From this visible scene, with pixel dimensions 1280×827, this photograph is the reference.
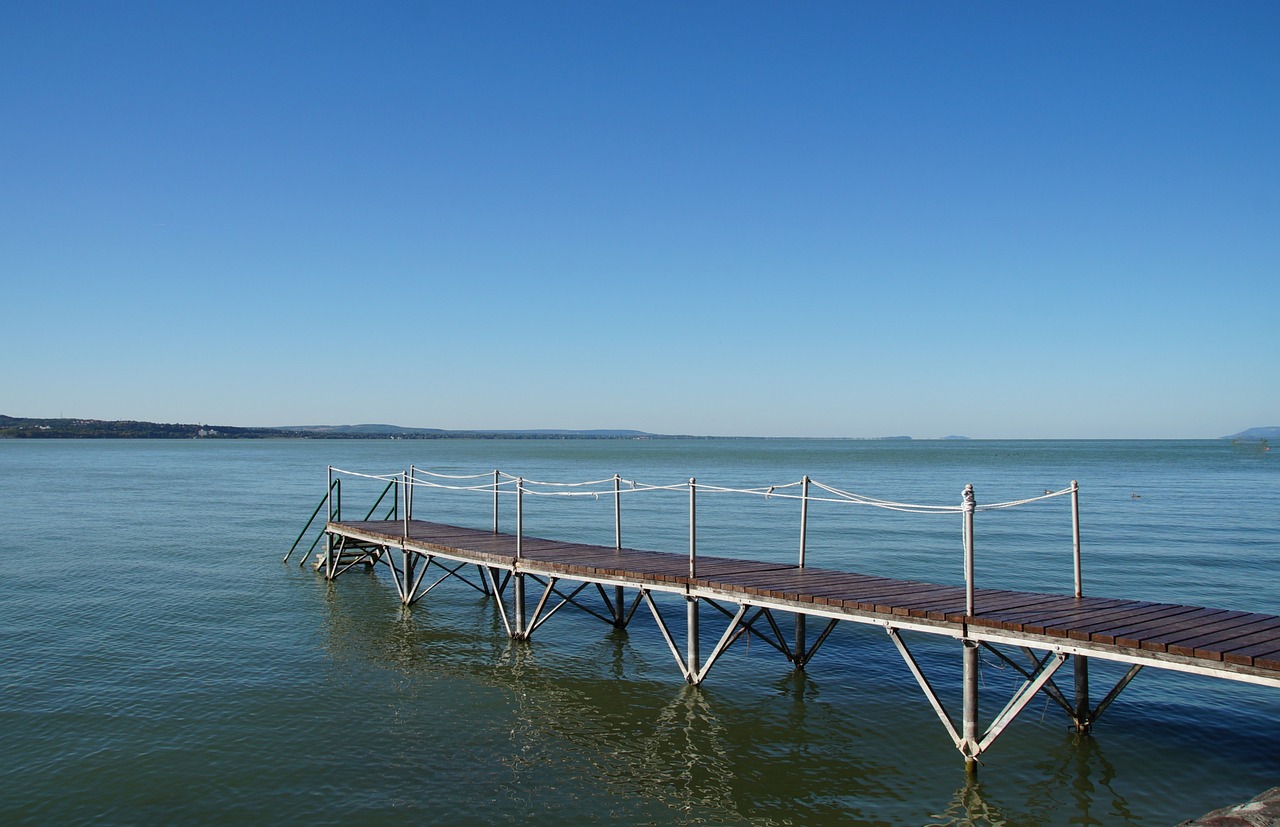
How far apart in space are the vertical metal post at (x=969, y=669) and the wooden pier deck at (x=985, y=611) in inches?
6.4

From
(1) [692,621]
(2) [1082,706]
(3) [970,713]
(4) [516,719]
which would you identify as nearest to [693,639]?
(1) [692,621]

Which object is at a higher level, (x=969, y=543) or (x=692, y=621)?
(x=969, y=543)

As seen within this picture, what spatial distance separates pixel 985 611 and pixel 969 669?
0.78 metres

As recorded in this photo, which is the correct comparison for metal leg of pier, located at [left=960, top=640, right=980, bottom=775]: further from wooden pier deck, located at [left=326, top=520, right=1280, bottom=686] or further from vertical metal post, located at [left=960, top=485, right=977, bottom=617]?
vertical metal post, located at [left=960, top=485, right=977, bottom=617]

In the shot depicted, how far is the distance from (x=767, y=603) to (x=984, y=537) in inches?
762

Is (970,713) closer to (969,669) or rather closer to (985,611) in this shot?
(969,669)

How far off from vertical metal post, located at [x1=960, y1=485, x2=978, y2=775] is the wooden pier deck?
163 mm

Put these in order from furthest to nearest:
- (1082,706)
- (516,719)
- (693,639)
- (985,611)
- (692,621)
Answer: (693,639), (692,621), (516,719), (1082,706), (985,611)

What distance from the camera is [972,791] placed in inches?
374

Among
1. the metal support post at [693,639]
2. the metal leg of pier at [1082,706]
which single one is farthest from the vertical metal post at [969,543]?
the metal support post at [693,639]

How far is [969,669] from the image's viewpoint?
377 inches

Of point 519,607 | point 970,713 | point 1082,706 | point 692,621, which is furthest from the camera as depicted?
point 519,607

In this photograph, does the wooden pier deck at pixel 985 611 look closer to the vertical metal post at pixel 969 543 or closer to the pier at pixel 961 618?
the pier at pixel 961 618

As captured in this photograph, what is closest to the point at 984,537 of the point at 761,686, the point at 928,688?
the point at 761,686
